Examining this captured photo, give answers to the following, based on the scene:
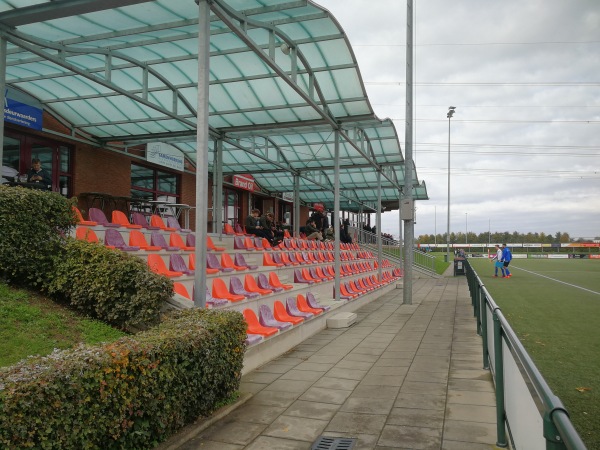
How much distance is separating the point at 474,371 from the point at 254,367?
10.0ft

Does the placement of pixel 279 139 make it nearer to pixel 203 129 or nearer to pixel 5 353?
pixel 203 129

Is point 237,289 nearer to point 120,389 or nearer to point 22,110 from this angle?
point 120,389

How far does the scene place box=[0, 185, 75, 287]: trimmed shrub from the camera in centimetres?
550

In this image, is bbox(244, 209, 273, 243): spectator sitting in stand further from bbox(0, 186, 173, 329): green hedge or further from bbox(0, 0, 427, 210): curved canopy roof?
bbox(0, 186, 173, 329): green hedge

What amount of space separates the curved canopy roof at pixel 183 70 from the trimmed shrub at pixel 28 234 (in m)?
2.81

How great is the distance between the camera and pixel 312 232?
2034 cm

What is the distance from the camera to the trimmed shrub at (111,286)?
539 cm

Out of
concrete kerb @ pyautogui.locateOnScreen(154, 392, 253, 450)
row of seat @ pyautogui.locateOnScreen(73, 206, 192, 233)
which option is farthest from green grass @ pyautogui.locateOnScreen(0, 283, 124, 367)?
row of seat @ pyautogui.locateOnScreen(73, 206, 192, 233)

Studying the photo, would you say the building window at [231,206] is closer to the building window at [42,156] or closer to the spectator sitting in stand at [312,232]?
the spectator sitting in stand at [312,232]

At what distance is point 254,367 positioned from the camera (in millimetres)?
6582

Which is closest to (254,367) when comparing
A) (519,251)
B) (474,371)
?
(474,371)

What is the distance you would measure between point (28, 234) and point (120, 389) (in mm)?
3284

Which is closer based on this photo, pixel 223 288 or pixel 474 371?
pixel 474 371

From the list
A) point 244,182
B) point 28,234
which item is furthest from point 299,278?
point 244,182
